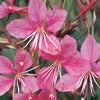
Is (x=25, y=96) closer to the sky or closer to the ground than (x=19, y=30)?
closer to the ground

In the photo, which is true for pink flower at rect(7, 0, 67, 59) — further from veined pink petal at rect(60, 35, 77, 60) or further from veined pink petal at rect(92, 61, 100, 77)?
veined pink petal at rect(92, 61, 100, 77)

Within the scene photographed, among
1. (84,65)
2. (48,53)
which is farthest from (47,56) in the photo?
(84,65)

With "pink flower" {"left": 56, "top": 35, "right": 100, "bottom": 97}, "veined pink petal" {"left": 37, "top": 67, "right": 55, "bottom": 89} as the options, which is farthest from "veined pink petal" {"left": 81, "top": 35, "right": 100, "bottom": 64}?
"veined pink petal" {"left": 37, "top": 67, "right": 55, "bottom": 89}

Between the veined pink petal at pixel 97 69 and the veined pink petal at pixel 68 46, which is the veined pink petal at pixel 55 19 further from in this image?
the veined pink petal at pixel 97 69

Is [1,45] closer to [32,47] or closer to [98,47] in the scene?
[32,47]

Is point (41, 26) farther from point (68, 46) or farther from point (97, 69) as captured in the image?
point (97, 69)

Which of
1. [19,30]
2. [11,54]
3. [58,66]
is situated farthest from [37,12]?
[11,54]

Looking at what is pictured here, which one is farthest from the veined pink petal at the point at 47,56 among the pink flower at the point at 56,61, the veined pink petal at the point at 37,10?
the veined pink petal at the point at 37,10
